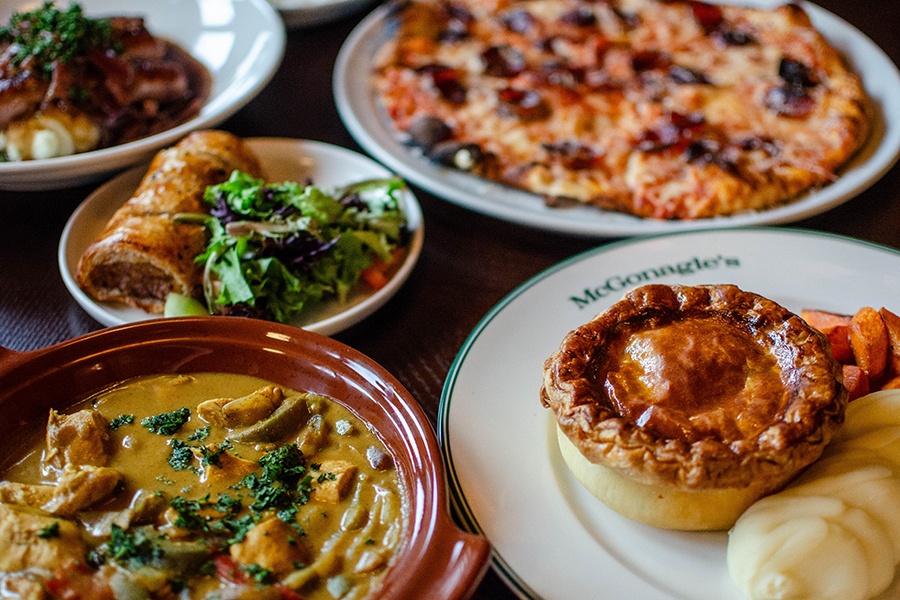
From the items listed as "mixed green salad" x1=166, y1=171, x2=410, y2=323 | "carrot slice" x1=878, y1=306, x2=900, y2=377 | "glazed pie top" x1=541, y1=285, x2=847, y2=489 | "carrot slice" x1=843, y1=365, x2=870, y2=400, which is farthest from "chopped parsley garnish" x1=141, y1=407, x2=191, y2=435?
"carrot slice" x1=878, y1=306, x2=900, y2=377

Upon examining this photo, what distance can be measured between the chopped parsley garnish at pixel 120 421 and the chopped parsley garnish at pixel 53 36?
7.52 feet

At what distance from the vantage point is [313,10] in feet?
17.0

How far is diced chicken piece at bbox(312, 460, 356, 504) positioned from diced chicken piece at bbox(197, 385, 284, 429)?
27cm

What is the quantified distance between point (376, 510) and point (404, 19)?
12.0 feet

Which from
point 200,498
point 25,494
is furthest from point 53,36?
point 200,498

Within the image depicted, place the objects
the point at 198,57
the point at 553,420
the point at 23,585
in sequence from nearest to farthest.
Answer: the point at 23,585
the point at 553,420
the point at 198,57

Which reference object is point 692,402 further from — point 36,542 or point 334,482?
point 36,542

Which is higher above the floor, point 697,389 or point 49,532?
point 697,389

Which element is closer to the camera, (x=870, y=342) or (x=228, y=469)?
(x=228, y=469)

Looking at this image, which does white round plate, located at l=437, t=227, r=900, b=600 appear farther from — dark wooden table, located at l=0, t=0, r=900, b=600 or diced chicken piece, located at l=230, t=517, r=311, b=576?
diced chicken piece, located at l=230, t=517, r=311, b=576

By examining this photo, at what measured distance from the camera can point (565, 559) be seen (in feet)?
7.04

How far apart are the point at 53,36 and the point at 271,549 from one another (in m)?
3.21

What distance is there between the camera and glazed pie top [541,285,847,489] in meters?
2.02

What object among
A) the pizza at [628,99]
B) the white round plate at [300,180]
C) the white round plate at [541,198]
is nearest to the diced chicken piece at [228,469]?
the white round plate at [300,180]
